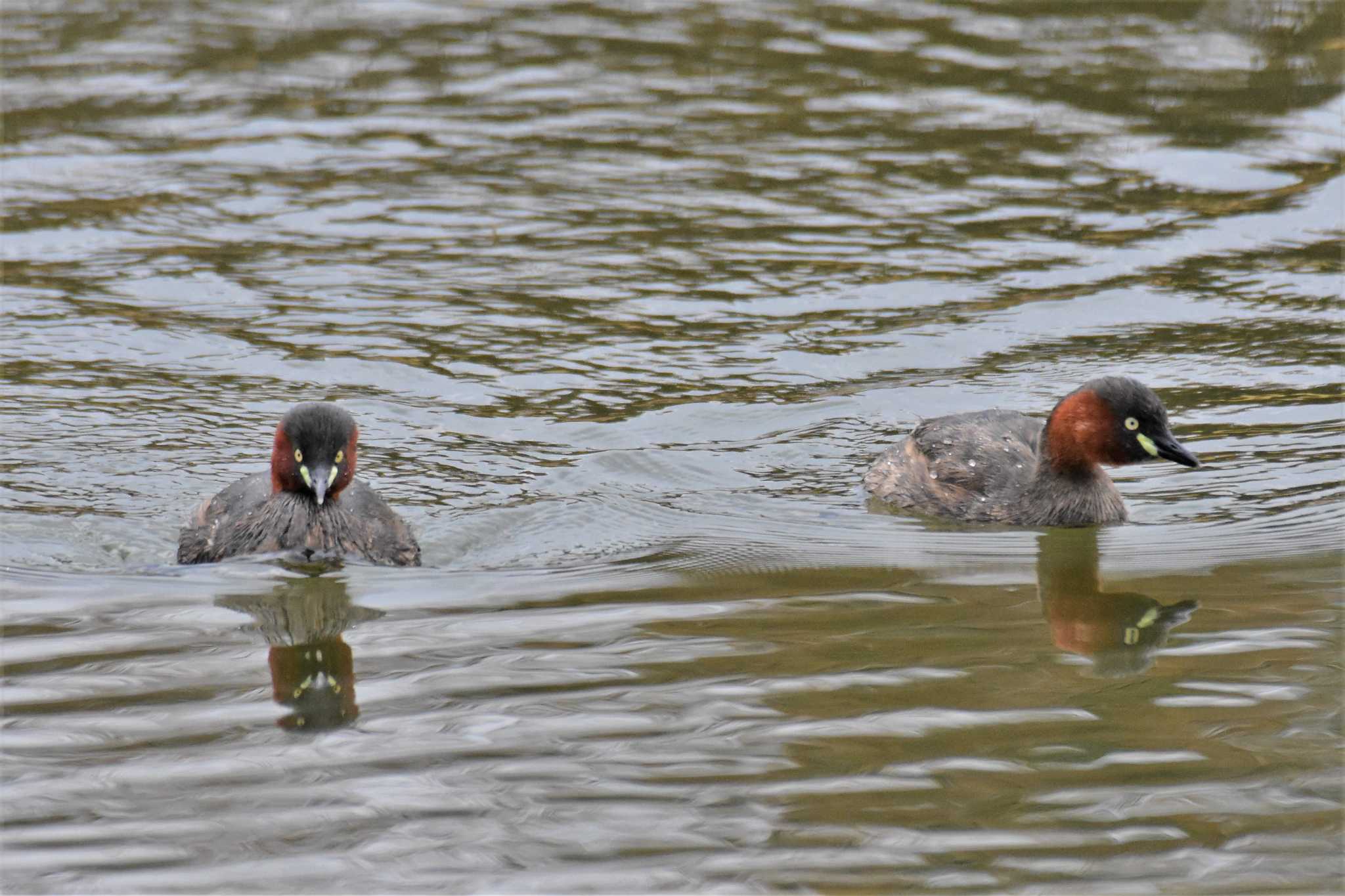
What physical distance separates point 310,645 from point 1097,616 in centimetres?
355

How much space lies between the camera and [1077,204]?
15.9 meters

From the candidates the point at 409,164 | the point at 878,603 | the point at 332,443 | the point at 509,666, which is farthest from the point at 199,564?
the point at 409,164

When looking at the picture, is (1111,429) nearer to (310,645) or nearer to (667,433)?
(667,433)

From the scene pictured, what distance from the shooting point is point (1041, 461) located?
10844 millimetres

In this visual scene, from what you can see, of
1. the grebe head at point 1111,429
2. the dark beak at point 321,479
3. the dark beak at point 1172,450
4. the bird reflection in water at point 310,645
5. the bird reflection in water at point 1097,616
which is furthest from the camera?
the grebe head at point 1111,429

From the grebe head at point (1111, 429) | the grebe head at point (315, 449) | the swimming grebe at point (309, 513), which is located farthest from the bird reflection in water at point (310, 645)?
the grebe head at point (1111, 429)

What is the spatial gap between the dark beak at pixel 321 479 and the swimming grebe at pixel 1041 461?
333 centimetres

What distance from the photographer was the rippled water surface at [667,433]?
6.26 meters

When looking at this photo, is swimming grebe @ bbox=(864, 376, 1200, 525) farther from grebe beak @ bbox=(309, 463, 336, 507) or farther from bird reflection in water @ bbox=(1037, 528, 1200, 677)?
grebe beak @ bbox=(309, 463, 336, 507)

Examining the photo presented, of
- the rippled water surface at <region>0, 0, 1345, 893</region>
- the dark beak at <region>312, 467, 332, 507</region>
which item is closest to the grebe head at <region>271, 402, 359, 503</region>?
the dark beak at <region>312, 467, 332, 507</region>

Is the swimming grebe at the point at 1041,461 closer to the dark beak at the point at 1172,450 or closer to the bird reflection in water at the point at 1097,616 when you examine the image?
the dark beak at the point at 1172,450

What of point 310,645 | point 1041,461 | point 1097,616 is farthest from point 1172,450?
point 310,645

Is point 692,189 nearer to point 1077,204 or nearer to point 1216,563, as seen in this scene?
point 1077,204

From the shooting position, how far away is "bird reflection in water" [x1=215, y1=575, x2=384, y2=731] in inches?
287
